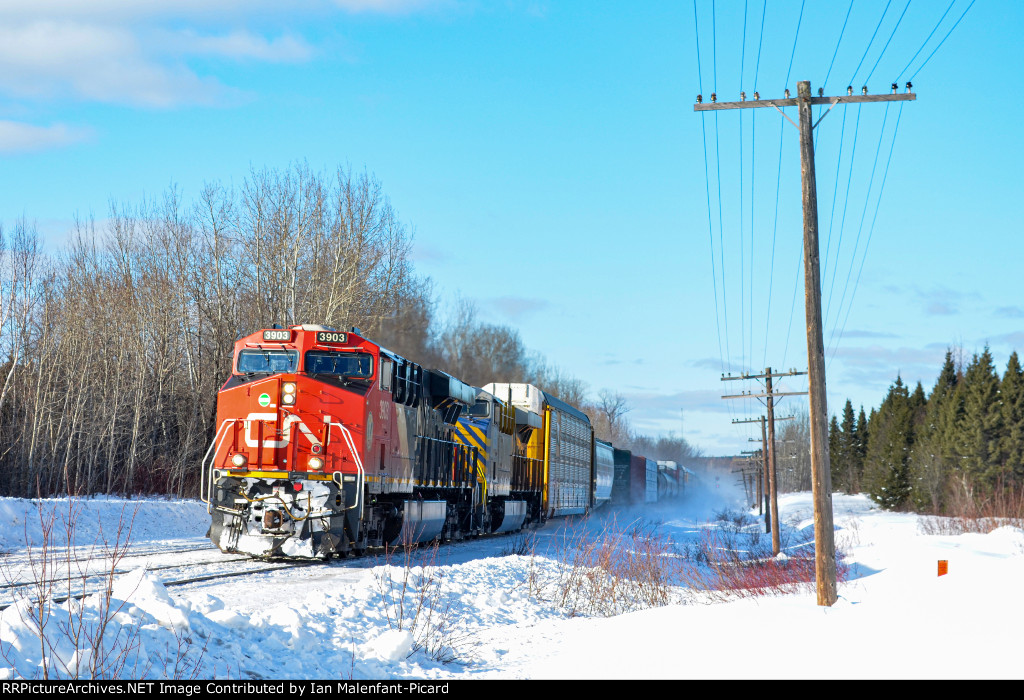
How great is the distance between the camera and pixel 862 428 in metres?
106

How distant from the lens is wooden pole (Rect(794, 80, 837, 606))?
1220cm

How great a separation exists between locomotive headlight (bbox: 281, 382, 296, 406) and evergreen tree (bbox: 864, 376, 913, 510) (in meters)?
65.8

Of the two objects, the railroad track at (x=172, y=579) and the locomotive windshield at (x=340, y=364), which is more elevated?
the locomotive windshield at (x=340, y=364)

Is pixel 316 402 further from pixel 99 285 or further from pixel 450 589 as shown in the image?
pixel 99 285

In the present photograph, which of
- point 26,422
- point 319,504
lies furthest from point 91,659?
point 26,422

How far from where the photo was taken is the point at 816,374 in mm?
12586

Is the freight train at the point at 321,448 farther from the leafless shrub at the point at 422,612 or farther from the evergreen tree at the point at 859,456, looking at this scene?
the evergreen tree at the point at 859,456

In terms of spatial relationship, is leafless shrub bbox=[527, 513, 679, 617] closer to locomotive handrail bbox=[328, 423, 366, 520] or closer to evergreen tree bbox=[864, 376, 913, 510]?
locomotive handrail bbox=[328, 423, 366, 520]

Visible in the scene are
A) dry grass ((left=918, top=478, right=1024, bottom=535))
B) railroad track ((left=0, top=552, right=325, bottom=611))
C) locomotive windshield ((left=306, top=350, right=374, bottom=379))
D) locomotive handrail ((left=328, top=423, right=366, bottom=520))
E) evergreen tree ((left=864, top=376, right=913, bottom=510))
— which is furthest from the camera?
evergreen tree ((left=864, top=376, right=913, bottom=510))

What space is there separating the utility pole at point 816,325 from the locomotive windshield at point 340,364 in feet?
23.3

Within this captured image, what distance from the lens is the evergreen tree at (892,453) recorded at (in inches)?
2712

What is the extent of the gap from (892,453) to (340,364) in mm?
66955

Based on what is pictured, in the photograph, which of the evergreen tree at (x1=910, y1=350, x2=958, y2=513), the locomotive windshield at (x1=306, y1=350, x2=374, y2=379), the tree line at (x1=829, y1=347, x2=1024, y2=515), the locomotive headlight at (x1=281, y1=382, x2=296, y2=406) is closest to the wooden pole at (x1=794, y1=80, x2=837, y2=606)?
the locomotive windshield at (x1=306, y1=350, x2=374, y2=379)

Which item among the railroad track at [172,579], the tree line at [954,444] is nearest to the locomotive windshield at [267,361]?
the railroad track at [172,579]
